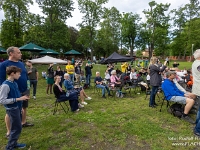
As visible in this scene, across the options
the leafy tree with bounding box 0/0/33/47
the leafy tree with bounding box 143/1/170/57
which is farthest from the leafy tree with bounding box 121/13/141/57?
the leafy tree with bounding box 0/0/33/47

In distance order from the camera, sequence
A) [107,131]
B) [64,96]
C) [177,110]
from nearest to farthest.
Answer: [107,131]
[177,110]
[64,96]

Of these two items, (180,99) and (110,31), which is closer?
(180,99)

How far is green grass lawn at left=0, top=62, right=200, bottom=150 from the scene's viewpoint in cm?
282

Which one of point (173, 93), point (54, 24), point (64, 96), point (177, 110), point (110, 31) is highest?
point (110, 31)

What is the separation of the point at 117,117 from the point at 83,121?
0.98 metres

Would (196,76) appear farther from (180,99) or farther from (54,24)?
(54,24)

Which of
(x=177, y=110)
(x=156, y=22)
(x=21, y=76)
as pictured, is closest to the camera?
(x=21, y=76)

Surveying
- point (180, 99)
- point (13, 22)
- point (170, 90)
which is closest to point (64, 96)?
point (170, 90)

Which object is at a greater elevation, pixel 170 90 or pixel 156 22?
pixel 156 22

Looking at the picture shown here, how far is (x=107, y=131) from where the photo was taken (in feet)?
11.0

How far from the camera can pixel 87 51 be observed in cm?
4731

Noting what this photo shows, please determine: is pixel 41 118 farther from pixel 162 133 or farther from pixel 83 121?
pixel 162 133

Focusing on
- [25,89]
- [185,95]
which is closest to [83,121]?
[25,89]

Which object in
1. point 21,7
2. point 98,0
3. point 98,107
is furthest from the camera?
point 98,0
